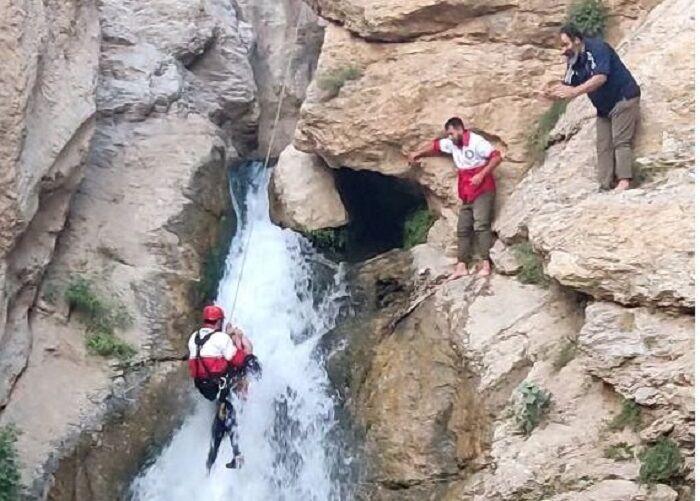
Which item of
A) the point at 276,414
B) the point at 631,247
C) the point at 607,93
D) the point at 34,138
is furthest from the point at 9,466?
the point at 607,93

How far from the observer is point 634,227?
12750 mm

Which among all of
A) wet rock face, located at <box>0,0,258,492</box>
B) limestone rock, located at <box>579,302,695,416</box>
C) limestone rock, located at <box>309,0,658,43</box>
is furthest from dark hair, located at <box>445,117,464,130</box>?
wet rock face, located at <box>0,0,258,492</box>

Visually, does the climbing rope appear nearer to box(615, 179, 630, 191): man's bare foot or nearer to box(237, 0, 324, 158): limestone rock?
box(237, 0, 324, 158): limestone rock

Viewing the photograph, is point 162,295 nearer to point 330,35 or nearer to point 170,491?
point 170,491

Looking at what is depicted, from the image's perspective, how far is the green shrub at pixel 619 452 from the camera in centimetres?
1227

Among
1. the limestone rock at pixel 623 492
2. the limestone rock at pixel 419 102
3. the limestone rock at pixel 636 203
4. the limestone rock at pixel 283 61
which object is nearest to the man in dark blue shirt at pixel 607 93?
the limestone rock at pixel 636 203

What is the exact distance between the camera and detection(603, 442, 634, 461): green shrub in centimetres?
1227

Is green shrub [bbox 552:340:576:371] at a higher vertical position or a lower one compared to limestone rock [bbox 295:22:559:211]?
lower

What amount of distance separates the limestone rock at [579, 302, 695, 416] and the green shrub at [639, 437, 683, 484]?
14.6 inches

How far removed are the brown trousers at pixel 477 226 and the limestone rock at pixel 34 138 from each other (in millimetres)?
5231

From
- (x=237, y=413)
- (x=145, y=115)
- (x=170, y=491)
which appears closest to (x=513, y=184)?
(x=237, y=413)

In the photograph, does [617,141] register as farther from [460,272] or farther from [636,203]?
[460,272]

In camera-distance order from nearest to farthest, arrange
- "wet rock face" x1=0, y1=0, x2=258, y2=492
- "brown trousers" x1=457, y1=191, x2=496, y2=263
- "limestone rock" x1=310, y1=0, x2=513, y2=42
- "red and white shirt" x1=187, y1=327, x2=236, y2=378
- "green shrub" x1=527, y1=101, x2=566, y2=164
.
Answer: "red and white shirt" x1=187, y1=327, x2=236, y2=378
"wet rock face" x1=0, y1=0, x2=258, y2=492
"brown trousers" x1=457, y1=191, x2=496, y2=263
"green shrub" x1=527, y1=101, x2=566, y2=164
"limestone rock" x1=310, y1=0, x2=513, y2=42

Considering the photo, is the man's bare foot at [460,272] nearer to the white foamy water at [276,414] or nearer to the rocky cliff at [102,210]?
the white foamy water at [276,414]
